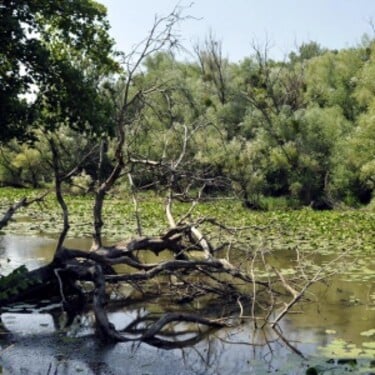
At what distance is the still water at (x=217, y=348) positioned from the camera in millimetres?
7480

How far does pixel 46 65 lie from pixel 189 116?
879 inches

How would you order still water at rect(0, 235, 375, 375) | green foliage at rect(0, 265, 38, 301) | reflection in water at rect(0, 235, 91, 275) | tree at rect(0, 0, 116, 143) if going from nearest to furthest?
still water at rect(0, 235, 375, 375) → green foliage at rect(0, 265, 38, 301) → tree at rect(0, 0, 116, 143) → reflection in water at rect(0, 235, 91, 275)

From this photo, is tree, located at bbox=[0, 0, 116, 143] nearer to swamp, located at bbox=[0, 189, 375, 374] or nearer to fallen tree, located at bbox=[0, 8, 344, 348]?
fallen tree, located at bbox=[0, 8, 344, 348]

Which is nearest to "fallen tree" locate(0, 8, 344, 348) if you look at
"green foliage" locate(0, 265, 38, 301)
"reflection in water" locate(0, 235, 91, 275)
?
"green foliage" locate(0, 265, 38, 301)

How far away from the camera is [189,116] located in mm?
33188

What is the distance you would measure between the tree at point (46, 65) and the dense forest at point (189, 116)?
21mm

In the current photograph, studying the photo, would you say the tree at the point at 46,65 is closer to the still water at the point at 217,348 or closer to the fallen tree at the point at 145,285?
the fallen tree at the point at 145,285

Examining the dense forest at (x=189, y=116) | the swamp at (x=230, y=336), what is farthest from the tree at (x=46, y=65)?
the swamp at (x=230, y=336)

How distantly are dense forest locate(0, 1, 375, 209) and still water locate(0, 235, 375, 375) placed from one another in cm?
269

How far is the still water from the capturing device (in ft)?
24.5

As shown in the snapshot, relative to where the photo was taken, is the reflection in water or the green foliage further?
the reflection in water

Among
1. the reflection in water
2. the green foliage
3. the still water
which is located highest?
the green foliage

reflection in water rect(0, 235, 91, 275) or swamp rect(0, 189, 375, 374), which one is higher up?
reflection in water rect(0, 235, 91, 275)

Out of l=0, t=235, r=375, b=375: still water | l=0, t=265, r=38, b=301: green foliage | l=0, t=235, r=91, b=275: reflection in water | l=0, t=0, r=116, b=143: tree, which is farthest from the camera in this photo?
l=0, t=235, r=91, b=275: reflection in water
